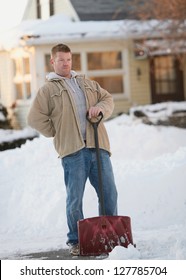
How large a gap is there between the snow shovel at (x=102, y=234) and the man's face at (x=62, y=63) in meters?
0.67

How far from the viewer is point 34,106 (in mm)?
5797

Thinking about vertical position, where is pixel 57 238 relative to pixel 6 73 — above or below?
below

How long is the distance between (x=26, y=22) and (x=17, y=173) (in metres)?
9.41

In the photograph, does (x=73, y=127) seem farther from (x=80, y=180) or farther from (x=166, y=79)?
(x=166, y=79)

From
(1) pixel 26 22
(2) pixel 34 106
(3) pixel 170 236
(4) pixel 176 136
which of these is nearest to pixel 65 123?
(2) pixel 34 106

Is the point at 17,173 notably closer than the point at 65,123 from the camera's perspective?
No

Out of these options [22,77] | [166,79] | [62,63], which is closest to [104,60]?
[166,79]

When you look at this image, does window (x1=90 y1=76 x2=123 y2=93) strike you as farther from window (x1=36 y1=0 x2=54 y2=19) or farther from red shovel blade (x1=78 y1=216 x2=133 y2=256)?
red shovel blade (x1=78 y1=216 x2=133 y2=256)

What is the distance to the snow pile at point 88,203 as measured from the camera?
20.8ft

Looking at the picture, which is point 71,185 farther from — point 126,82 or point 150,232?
point 126,82

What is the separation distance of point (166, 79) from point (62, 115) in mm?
13253

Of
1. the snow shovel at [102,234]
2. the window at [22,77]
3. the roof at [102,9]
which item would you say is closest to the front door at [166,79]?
the roof at [102,9]

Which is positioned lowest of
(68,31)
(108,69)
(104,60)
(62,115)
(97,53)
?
(62,115)

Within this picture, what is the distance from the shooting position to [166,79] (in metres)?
18.7
